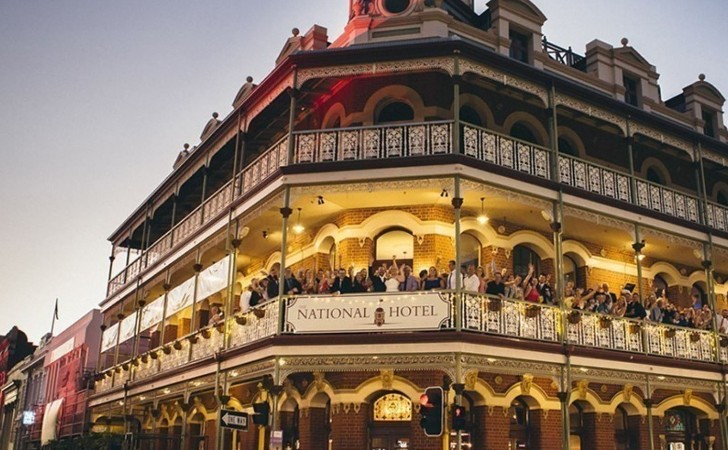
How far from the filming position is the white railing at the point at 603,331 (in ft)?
58.2

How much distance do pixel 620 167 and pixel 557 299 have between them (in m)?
6.84

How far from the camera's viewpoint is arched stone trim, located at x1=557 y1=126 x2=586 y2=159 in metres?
22.0

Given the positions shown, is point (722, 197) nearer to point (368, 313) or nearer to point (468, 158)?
point (468, 158)

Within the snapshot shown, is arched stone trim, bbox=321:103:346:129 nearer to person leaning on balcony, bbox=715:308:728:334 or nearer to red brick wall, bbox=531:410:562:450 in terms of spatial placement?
red brick wall, bbox=531:410:562:450

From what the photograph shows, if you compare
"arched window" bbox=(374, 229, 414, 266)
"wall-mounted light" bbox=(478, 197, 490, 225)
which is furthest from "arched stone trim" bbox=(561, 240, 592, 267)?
"arched window" bbox=(374, 229, 414, 266)

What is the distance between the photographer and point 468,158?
56.4 feet

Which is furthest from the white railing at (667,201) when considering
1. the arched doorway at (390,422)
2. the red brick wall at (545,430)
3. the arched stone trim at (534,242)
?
the arched doorway at (390,422)

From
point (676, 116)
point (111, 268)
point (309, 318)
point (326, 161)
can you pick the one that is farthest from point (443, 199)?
point (111, 268)

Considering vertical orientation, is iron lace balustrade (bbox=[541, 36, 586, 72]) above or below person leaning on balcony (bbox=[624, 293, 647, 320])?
above

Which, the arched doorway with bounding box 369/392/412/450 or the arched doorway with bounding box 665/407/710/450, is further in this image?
the arched doorway with bounding box 665/407/710/450

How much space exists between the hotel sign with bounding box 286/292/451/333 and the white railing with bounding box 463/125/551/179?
12.6ft

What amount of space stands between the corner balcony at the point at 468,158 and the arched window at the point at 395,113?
6.58 feet

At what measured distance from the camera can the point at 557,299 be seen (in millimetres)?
18188

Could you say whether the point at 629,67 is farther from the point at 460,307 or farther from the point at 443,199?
the point at 460,307
